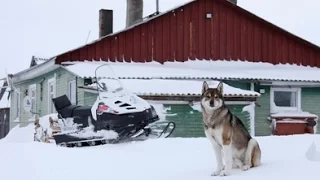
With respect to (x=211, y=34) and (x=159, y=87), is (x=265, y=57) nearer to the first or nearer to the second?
(x=211, y=34)

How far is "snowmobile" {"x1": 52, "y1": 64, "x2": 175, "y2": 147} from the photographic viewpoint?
12539mm

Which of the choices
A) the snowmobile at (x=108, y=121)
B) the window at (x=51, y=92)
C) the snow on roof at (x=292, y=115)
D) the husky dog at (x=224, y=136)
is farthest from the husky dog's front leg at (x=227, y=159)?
→ the window at (x=51, y=92)

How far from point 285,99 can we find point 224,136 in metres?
15.5

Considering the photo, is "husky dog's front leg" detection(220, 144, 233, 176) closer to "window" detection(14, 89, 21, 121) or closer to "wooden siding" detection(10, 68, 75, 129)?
"wooden siding" detection(10, 68, 75, 129)

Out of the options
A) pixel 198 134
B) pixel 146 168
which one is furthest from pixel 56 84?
pixel 146 168

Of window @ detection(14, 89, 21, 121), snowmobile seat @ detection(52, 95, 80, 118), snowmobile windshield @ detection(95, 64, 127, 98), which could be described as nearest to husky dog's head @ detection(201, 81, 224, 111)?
snowmobile windshield @ detection(95, 64, 127, 98)

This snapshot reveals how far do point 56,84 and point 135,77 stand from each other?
14.9 feet

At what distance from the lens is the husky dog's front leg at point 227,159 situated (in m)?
7.26

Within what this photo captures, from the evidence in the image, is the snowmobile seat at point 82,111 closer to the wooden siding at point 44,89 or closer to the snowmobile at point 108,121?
the snowmobile at point 108,121

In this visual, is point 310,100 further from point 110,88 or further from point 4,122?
point 4,122

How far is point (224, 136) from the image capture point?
7.41 m

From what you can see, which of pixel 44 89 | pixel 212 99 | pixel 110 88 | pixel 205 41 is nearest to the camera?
pixel 212 99

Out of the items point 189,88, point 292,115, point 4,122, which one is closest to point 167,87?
point 189,88

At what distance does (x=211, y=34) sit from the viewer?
23766mm
